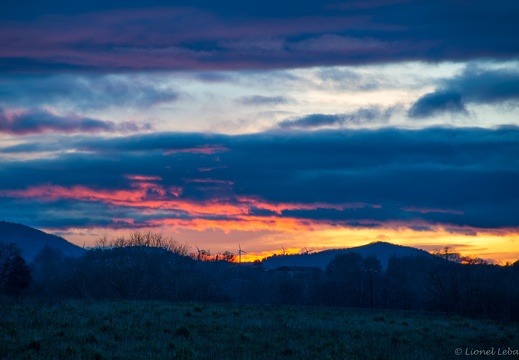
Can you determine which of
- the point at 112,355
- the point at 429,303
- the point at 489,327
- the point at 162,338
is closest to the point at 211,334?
the point at 162,338

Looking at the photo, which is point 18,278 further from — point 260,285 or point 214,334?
point 214,334

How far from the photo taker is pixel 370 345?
88.0 feet

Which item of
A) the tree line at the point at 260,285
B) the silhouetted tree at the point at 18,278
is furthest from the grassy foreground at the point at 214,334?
the silhouetted tree at the point at 18,278

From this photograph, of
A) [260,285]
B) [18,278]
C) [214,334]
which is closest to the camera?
[214,334]

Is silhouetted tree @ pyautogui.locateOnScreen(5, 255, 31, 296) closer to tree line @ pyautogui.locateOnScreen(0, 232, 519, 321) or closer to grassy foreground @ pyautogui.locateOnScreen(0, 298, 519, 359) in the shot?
tree line @ pyautogui.locateOnScreen(0, 232, 519, 321)

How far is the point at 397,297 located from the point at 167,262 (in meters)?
38.4

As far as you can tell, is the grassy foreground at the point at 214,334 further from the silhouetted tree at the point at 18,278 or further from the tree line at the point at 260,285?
the silhouetted tree at the point at 18,278

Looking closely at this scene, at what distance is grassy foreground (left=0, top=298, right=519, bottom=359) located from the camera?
22672mm

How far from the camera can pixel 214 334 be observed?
27.7m

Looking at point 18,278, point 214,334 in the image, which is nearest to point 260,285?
point 18,278

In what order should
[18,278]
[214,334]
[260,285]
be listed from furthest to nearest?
[260,285] → [18,278] → [214,334]

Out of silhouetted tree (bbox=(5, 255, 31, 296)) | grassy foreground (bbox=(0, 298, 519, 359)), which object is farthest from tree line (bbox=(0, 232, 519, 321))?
grassy foreground (bbox=(0, 298, 519, 359))

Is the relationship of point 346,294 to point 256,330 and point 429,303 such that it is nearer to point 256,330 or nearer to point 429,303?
point 429,303

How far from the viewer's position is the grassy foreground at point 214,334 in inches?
893
